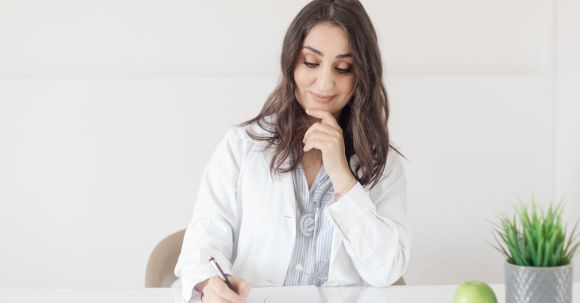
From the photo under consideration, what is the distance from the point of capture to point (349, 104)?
2.11 metres

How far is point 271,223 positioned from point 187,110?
1.14 m

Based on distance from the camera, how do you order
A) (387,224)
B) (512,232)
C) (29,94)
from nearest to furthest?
(512,232)
(387,224)
(29,94)

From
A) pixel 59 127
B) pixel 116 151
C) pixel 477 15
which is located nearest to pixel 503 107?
pixel 477 15

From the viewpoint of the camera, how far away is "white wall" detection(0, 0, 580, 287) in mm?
3004

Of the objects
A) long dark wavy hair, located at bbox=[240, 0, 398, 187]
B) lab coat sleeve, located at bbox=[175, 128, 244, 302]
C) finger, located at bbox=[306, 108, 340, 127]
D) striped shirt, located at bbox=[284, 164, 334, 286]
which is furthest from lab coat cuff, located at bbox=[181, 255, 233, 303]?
finger, located at bbox=[306, 108, 340, 127]

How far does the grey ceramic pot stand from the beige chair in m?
0.87

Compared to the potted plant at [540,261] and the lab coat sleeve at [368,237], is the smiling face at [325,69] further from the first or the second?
the potted plant at [540,261]

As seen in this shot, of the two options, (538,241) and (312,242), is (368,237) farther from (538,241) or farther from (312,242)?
(538,241)

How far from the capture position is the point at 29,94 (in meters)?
2.98

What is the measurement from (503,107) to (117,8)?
1615mm

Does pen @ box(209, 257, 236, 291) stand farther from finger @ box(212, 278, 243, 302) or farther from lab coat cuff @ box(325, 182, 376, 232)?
lab coat cuff @ box(325, 182, 376, 232)

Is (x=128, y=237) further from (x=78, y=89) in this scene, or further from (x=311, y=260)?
(x=311, y=260)

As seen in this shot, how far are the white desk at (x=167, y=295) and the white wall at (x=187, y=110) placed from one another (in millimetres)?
1247

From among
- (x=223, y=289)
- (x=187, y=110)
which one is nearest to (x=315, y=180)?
(x=223, y=289)
